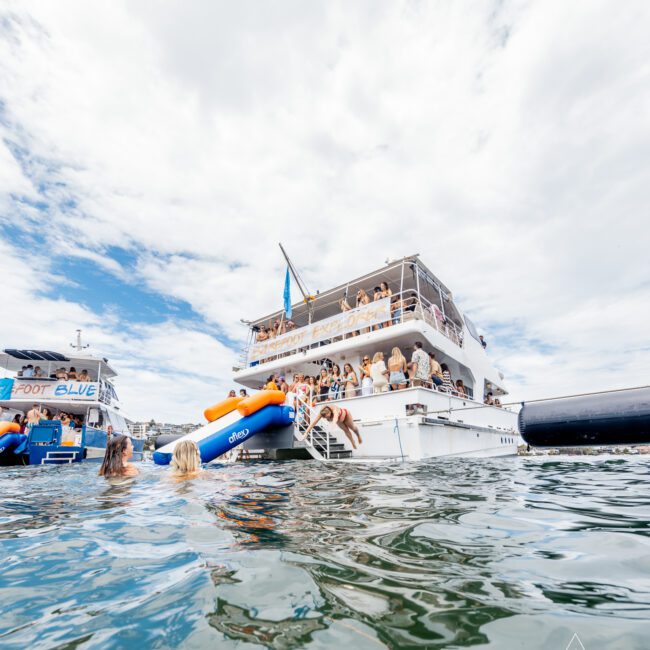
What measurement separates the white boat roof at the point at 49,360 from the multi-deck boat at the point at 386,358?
8389mm

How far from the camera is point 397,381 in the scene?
34.0 feet

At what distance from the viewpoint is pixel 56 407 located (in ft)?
60.6

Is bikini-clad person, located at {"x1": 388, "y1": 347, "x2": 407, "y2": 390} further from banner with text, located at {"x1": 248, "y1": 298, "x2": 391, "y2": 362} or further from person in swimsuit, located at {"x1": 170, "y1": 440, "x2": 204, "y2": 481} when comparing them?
person in swimsuit, located at {"x1": 170, "y1": 440, "x2": 204, "y2": 481}

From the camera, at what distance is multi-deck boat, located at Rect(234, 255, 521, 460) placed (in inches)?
381

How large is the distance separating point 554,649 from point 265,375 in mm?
14988

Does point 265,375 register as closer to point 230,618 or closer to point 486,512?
point 486,512

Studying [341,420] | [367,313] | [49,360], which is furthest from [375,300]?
[49,360]

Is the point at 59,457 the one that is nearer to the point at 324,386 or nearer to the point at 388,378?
the point at 324,386

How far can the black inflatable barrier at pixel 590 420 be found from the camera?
536cm

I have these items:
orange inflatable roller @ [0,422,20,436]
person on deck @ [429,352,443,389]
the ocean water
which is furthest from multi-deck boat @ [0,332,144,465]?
person on deck @ [429,352,443,389]

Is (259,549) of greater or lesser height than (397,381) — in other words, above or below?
below

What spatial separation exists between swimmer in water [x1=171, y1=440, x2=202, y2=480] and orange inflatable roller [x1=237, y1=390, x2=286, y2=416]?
3.48 m

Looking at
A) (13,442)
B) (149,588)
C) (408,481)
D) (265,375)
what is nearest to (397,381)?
(408,481)

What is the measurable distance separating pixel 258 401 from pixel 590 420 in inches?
260
